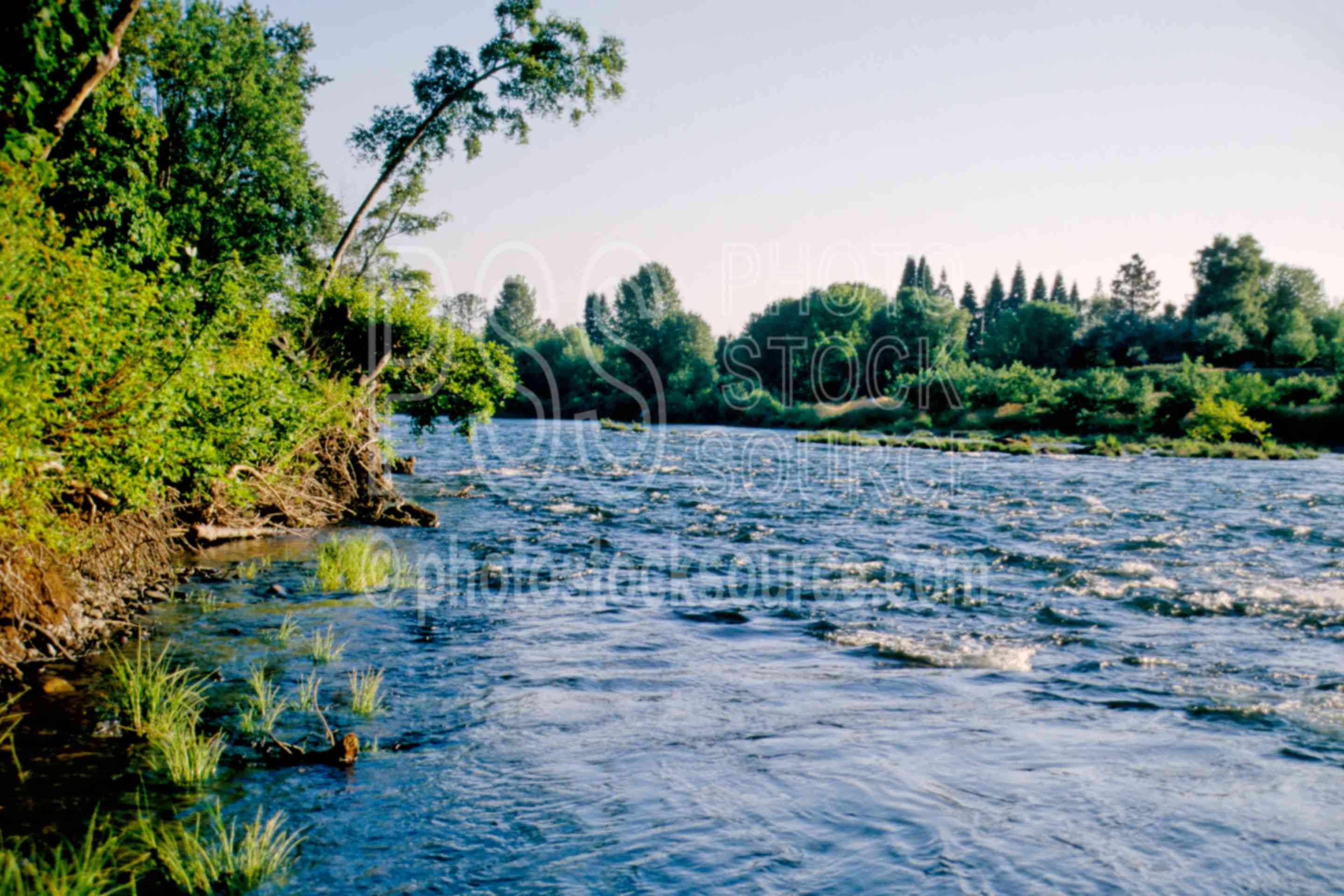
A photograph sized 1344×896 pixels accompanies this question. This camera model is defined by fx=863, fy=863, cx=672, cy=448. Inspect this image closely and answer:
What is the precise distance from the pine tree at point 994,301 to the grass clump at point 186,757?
175 metres

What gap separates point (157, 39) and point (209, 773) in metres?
29.1

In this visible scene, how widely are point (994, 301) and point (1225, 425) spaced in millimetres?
127059

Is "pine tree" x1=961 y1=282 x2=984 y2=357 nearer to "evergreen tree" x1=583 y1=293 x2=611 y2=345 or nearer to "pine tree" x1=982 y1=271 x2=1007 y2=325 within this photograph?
"pine tree" x1=982 y1=271 x2=1007 y2=325

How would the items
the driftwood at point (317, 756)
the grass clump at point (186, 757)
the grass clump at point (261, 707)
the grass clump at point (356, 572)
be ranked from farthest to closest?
the grass clump at point (356, 572) → the grass clump at point (261, 707) → the driftwood at point (317, 756) → the grass clump at point (186, 757)

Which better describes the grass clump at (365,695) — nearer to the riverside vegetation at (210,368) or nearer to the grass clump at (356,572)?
the riverside vegetation at (210,368)

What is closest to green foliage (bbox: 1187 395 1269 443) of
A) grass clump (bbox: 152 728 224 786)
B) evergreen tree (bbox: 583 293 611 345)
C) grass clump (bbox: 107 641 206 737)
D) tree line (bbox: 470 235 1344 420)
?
tree line (bbox: 470 235 1344 420)

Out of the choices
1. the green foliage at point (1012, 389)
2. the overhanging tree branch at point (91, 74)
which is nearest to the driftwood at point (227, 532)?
the overhanging tree branch at point (91, 74)

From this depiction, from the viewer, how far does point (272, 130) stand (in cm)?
3019

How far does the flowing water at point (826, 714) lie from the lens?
20.2 feet

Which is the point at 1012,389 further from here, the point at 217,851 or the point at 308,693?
the point at 217,851

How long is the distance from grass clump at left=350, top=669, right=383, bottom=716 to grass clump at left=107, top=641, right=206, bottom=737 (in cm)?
136

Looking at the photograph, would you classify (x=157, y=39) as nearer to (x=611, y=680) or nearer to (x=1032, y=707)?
(x=611, y=680)

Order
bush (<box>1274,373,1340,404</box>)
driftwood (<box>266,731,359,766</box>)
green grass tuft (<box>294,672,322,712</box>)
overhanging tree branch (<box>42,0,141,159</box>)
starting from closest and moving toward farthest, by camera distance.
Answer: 1. driftwood (<box>266,731,359,766</box>)
2. green grass tuft (<box>294,672,322,712</box>)
3. overhanging tree branch (<box>42,0,141,159</box>)
4. bush (<box>1274,373,1340,404</box>)

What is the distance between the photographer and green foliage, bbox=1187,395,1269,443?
50.3 meters
